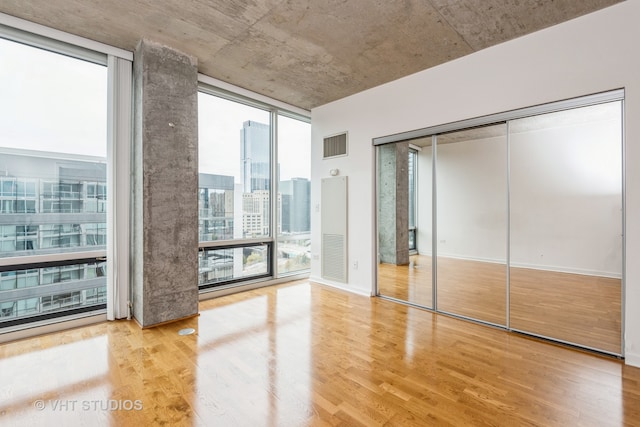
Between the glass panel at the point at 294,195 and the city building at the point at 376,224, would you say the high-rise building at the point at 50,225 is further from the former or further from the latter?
the glass panel at the point at 294,195

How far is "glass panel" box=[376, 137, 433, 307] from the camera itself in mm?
4219

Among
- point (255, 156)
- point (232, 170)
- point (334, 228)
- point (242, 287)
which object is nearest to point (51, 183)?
point (232, 170)

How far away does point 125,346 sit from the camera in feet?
9.87

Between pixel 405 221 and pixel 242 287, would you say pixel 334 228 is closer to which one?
pixel 405 221

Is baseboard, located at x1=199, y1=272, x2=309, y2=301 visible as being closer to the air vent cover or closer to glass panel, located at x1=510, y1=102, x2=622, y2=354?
the air vent cover

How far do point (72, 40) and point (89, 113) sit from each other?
0.79 meters

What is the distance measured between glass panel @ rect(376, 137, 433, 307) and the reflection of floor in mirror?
3 centimetres

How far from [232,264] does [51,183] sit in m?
2.56

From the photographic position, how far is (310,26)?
3189mm

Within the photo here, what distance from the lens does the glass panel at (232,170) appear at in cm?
457

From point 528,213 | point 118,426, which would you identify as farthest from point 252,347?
point 528,213

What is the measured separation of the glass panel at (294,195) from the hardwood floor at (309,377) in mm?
2264

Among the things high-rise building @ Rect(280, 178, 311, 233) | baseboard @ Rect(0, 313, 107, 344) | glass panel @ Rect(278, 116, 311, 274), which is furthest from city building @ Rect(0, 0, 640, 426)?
high-rise building @ Rect(280, 178, 311, 233)

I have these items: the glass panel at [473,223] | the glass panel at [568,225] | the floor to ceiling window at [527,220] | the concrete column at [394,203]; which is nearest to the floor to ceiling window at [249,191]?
the concrete column at [394,203]
